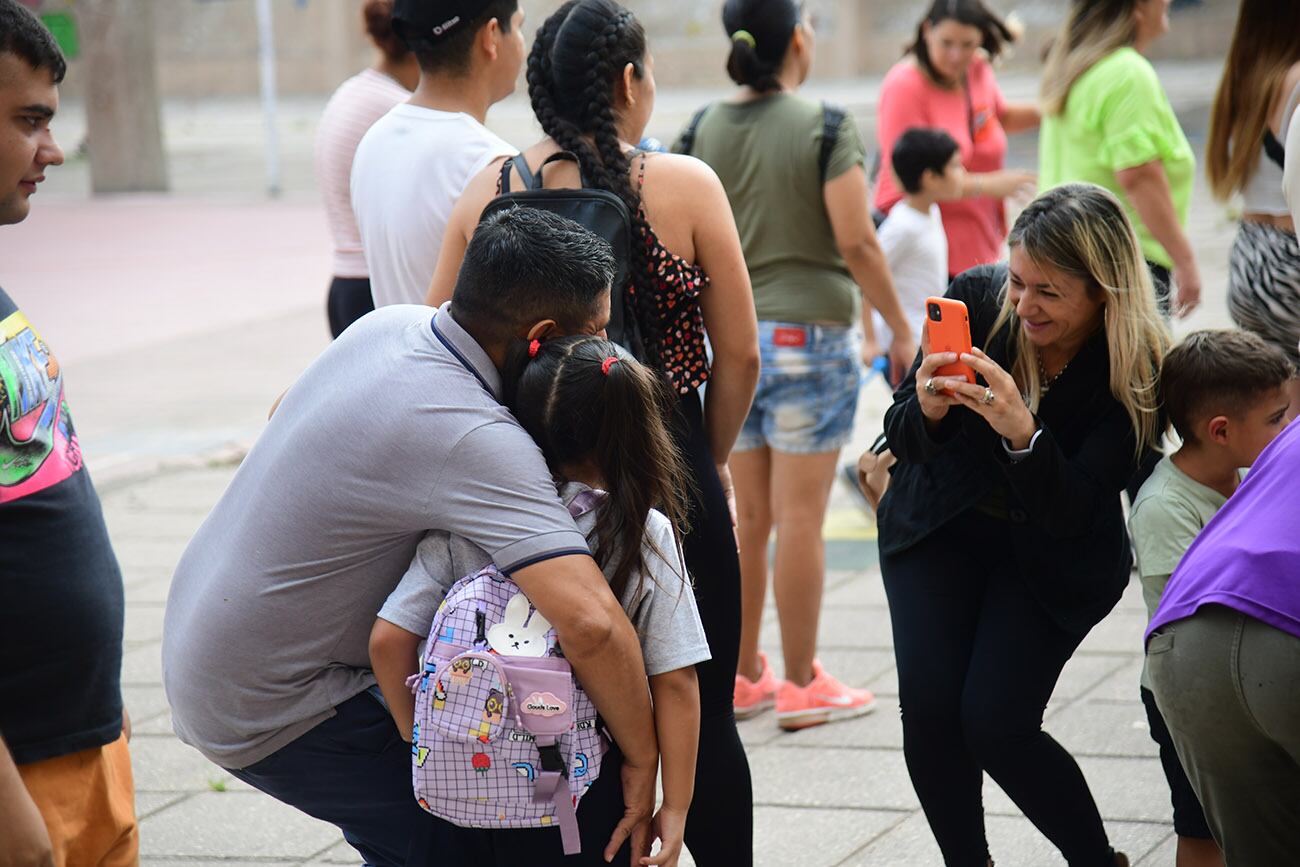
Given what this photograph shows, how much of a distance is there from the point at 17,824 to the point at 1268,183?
340 centimetres

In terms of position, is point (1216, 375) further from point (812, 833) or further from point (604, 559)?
point (812, 833)

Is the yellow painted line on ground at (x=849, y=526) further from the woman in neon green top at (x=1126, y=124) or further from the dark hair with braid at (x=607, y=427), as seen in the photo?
the dark hair with braid at (x=607, y=427)

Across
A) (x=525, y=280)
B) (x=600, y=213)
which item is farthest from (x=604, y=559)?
(x=600, y=213)

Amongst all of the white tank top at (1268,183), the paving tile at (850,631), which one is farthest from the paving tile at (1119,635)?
the white tank top at (1268,183)

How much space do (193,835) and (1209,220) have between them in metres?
11.9

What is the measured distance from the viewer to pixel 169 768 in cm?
409

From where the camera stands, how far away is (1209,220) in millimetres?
13570

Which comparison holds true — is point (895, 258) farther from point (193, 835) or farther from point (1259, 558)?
point (1259, 558)

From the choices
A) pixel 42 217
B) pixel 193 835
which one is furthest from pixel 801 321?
pixel 42 217

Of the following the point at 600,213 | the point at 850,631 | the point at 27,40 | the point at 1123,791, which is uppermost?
the point at 27,40

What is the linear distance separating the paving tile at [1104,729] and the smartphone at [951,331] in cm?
148

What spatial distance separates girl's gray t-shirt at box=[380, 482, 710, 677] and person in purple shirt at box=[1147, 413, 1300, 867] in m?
0.67

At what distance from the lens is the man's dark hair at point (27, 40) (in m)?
2.23

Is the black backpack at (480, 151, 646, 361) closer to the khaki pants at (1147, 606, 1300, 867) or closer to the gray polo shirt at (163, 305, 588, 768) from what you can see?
the gray polo shirt at (163, 305, 588, 768)
